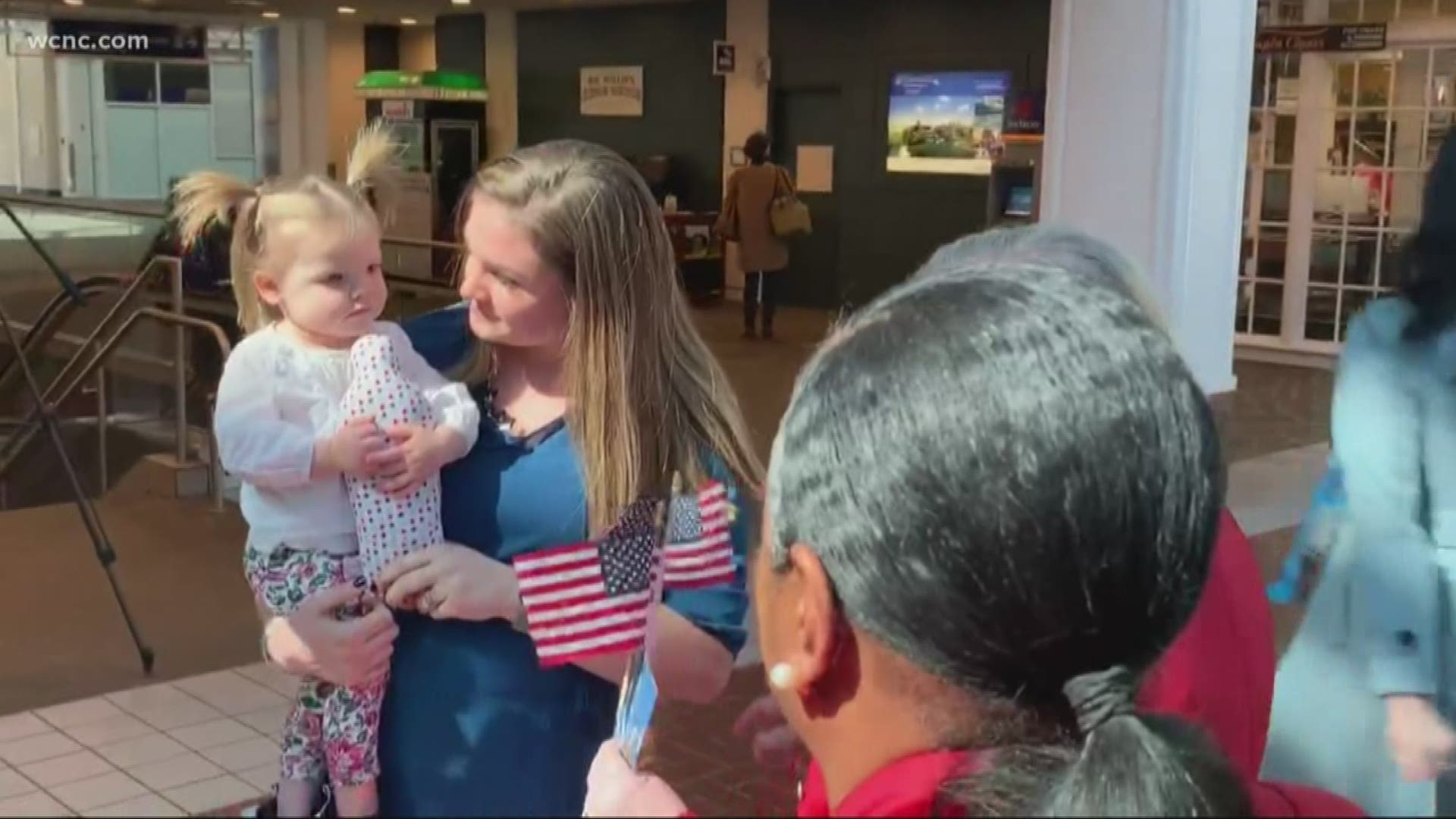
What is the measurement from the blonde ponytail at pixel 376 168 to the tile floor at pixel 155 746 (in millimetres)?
1815

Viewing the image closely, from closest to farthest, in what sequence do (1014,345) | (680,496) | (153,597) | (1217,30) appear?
(1014,345), (680,496), (153,597), (1217,30)

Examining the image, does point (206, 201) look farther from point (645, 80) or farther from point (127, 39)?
point (127, 39)

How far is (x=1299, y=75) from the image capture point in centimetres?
1339

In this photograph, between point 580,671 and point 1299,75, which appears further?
point 1299,75

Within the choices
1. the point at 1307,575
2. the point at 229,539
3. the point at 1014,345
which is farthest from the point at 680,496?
the point at 229,539

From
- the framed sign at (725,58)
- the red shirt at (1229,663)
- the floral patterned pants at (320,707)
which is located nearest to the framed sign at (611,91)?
the framed sign at (725,58)

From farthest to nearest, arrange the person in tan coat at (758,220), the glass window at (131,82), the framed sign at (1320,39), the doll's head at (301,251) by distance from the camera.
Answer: the glass window at (131,82)
the person in tan coat at (758,220)
the framed sign at (1320,39)
the doll's head at (301,251)

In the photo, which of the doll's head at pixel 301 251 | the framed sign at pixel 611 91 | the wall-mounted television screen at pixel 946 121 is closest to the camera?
the doll's head at pixel 301 251

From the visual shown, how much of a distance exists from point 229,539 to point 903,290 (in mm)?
6359

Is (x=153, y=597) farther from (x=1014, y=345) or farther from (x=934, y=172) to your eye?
(x=934, y=172)

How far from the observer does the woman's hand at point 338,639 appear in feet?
5.96

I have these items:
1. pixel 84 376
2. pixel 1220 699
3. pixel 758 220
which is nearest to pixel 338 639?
pixel 1220 699

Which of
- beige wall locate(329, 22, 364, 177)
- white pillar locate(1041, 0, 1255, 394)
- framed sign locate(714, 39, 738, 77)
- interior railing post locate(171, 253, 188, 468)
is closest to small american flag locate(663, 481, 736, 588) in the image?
interior railing post locate(171, 253, 188, 468)

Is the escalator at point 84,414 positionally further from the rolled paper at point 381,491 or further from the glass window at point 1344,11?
the glass window at point 1344,11
